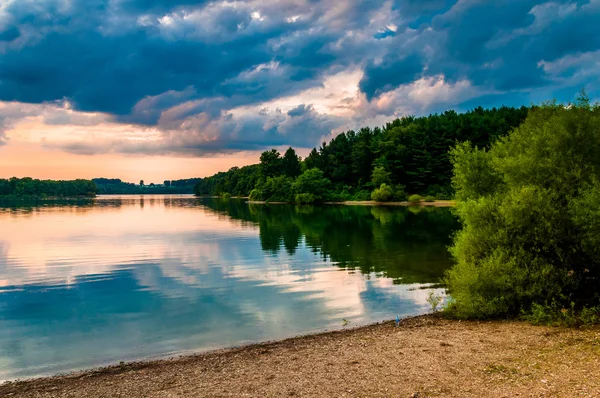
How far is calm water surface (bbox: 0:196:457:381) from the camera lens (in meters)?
15.4

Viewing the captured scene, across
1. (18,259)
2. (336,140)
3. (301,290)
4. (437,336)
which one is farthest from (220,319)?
(336,140)

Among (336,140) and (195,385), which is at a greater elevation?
(336,140)

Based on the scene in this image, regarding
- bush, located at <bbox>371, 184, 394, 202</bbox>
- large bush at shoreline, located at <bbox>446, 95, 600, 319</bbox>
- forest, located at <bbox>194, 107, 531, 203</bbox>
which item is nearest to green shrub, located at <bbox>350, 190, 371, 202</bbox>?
forest, located at <bbox>194, 107, 531, 203</bbox>

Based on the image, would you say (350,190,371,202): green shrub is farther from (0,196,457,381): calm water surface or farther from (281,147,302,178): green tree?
(0,196,457,381): calm water surface

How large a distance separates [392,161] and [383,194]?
1516 cm

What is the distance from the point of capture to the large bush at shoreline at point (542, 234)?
1495 centimetres

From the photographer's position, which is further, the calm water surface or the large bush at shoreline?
the calm water surface

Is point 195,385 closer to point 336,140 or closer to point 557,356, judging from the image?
point 557,356

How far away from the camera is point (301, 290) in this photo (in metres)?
22.6

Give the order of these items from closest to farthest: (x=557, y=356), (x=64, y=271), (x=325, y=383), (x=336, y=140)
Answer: (x=325, y=383), (x=557, y=356), (x=64, y=271), (x=336, y=140)

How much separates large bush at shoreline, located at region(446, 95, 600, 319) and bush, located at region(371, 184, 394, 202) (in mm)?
92389

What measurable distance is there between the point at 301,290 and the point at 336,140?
131781 millimetres

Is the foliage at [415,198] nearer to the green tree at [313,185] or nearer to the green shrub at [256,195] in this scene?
the green tree at [313,185]

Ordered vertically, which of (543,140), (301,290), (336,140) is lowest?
(301,290)
